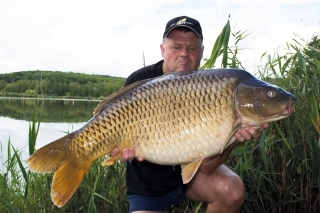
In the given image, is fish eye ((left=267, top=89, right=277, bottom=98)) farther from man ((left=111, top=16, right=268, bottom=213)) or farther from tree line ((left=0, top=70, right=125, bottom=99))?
tree line ((left=0, top=70, right=125, bottom=99))

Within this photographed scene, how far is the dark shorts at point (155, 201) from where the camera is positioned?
7.72 ft

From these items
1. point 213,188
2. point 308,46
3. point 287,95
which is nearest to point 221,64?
point 308,46

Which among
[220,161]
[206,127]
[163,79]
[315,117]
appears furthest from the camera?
[315,117]

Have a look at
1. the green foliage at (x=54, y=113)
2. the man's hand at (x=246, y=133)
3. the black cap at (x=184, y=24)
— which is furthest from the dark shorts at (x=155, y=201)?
the green foliage at (x=54, y=113)

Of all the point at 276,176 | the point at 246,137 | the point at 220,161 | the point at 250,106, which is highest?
the point at 250,106

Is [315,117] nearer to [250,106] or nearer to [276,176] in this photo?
[276,176]

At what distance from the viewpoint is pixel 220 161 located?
221cm

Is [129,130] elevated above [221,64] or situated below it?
below

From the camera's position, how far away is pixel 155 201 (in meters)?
2.37

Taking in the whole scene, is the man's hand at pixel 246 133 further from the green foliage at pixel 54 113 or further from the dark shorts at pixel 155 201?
the green foliage at pixel 54 113

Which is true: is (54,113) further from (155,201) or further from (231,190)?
(231,190)

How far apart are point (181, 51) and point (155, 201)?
840 mm

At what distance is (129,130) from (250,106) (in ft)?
1.70

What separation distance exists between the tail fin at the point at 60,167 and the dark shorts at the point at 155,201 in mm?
588
